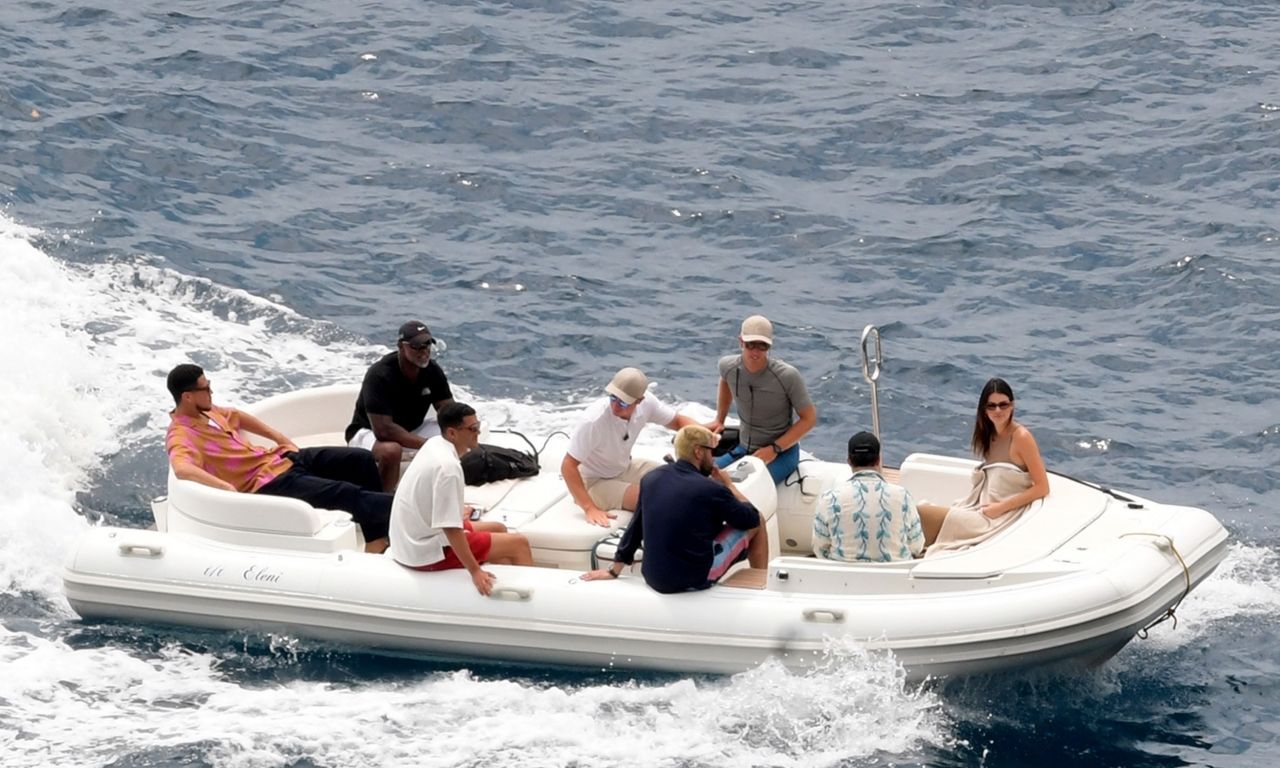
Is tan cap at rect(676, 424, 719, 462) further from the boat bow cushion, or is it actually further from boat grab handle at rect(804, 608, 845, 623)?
the boat bow cushion

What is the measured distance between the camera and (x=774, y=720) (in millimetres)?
9789

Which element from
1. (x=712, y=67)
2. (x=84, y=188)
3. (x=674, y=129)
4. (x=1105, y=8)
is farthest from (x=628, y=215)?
(x=1105, y=8)

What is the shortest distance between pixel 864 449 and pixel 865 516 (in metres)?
0.36

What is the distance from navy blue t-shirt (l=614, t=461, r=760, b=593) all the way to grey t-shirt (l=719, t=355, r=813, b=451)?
4.20ft

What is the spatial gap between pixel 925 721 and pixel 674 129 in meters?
9.91

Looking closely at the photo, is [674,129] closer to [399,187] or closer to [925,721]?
[399,187]

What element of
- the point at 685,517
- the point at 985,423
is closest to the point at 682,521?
the point at 685,517

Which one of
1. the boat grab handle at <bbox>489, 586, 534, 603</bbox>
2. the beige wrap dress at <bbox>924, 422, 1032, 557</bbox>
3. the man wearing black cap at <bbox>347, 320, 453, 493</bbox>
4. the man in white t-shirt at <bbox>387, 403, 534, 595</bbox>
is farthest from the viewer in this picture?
the man wearing black cap at <bbox>347, 320, 453, 493</bbox>

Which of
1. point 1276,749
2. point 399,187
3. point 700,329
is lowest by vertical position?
point 1276,749

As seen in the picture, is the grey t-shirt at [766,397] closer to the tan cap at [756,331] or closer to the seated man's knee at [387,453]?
the tan cap at [756,331]

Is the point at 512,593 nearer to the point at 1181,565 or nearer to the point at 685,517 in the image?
the point at 685,517

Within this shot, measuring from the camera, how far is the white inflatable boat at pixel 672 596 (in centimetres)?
1002

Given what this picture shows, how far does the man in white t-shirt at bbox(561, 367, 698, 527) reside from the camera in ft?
36.5

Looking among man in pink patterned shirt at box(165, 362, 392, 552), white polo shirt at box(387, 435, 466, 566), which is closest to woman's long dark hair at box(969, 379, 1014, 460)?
white polo shirt at box(387, 435, 466, 566)
